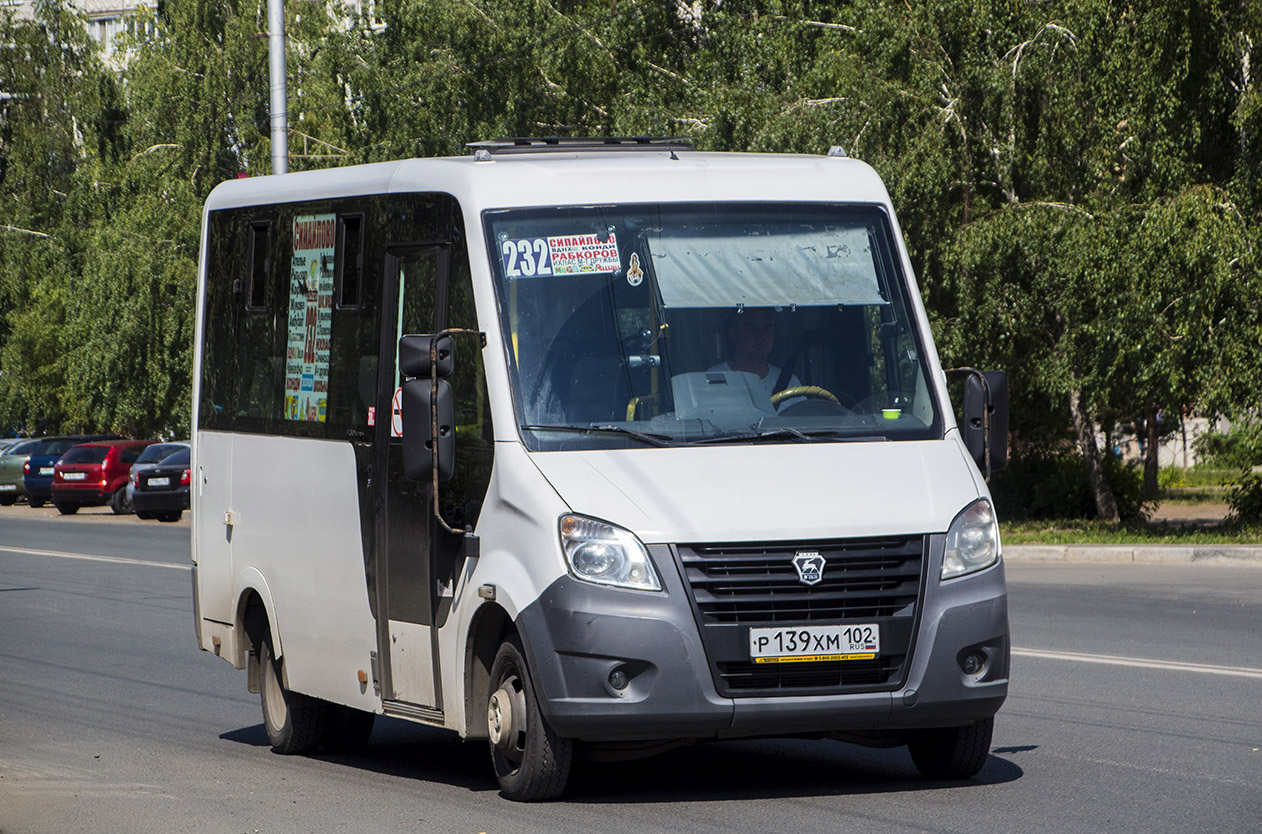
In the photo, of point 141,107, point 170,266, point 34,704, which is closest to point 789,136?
point 34,704

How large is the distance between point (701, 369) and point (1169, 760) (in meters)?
2.76

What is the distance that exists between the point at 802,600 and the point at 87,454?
125 ft

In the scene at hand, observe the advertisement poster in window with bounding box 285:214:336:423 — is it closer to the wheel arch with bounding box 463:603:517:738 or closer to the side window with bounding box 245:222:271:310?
the side window with bounding box 245:222:271:310

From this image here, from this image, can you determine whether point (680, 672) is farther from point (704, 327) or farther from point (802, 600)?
point (704, 327)

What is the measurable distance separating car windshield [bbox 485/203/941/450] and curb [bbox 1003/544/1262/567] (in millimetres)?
13489

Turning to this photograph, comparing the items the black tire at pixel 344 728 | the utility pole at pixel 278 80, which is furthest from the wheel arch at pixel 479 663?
the utility pole at pixel 278 80

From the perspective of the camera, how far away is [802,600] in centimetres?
668

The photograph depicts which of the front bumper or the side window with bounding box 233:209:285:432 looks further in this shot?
the side window with bounding box 233:209:285:432

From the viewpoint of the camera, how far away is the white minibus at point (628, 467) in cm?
666

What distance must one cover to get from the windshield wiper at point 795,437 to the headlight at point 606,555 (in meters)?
0.67

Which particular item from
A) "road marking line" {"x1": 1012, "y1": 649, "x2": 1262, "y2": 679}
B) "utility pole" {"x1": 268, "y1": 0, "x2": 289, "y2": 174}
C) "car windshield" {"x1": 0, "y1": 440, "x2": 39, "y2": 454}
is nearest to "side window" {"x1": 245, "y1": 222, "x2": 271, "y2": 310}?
"road marking line" {"x1": 1012, "y1": 649, "x2": 1262, "y2": 679}

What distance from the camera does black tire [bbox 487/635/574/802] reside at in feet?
22.6

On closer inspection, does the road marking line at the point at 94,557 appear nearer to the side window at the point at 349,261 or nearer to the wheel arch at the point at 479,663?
the side window at the point at 349,261

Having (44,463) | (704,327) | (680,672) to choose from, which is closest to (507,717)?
(680,672)
